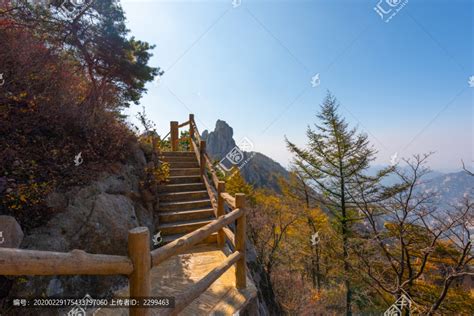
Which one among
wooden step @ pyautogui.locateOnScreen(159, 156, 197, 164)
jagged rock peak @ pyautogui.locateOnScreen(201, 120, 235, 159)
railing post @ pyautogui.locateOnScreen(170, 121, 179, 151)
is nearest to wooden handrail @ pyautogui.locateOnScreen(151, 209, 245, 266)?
wooden step @ pyautogui.locateOnScreen(159, 156, 197, 164)

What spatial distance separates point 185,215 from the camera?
5.94 meters

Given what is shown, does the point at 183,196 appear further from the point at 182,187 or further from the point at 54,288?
the point at 54,288

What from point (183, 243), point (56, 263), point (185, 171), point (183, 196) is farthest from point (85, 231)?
point (185, 171)

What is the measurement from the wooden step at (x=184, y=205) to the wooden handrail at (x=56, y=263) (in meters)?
4.69

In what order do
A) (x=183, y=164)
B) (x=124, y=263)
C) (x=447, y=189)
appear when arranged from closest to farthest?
1. (x=124, y=263)
2. (x=183, y=164)
3. (x=447, y=189)

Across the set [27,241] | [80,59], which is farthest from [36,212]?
[80,59]

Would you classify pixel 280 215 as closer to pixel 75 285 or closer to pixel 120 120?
pixel 120 120

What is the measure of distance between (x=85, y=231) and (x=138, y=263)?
2.72m

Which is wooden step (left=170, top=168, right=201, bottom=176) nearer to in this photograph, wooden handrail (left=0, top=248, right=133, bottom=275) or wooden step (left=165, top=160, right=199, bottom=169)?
A: wooden step (left=165, top=160, right=199, bottom=169)

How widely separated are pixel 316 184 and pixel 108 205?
934cm

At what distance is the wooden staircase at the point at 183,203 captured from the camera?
5527 mm

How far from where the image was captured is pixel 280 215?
1412cm

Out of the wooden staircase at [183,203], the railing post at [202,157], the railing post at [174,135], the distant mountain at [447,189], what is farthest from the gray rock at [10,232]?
the railing post at [174,135]

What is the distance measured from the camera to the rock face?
2904 mm
